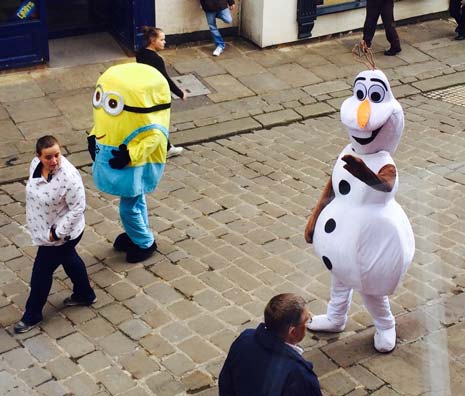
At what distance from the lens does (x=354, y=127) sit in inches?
237

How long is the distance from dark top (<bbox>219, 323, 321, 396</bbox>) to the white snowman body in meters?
1.60

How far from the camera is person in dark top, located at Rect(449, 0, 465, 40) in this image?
1386 centimetres

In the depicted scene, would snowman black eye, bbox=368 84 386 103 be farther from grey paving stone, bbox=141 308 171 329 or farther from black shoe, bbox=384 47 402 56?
black shoe, bbox=384 47 402 56

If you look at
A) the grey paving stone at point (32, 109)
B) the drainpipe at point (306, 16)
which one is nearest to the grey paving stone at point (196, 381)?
the grey paving stone at point (32, 109)

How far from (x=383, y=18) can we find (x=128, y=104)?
6.86 meters

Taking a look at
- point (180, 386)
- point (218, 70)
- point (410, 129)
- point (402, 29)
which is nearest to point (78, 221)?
point (180, 386)

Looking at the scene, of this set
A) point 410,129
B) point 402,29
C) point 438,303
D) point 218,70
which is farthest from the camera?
point 402,29

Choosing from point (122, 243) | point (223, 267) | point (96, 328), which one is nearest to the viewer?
point (96, 328)

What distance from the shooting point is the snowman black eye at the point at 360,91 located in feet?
20.0

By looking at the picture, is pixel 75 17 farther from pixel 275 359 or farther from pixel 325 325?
pixel 275 359

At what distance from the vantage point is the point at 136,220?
7715mm

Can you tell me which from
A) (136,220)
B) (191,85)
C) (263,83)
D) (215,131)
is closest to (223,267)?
(136,220)

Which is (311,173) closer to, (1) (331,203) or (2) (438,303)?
(2) (438,303)

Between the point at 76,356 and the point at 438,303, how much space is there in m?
2.97
